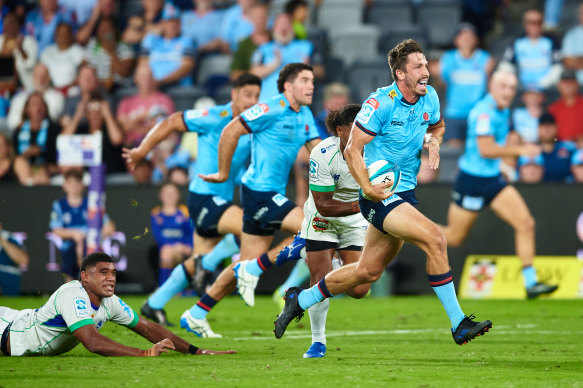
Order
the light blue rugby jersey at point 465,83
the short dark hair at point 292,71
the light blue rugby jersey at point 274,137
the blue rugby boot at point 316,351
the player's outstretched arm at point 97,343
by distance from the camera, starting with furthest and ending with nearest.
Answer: the light blue rugby jersey at point 465,83, the light blue rugby jersey at point 274,137, the short dark hair at point 292,71, the blue rugby boot at point 316,351, the player's outstretched arm at point 97,343

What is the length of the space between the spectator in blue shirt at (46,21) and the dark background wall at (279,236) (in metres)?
4.81

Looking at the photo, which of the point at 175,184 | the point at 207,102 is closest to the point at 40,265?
the point at 175,184

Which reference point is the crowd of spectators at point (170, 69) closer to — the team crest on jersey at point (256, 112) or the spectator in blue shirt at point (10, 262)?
the spectator in blue shirt at point (10, 262)

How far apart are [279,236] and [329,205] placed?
6634 millimetres

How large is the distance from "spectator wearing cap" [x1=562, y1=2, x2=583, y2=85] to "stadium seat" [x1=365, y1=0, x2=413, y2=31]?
297 centimetres

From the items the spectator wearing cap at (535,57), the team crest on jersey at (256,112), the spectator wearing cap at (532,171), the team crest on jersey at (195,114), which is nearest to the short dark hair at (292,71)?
the team crest on jersey at (256,112)

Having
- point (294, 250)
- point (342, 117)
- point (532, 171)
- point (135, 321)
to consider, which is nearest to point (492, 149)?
point (532, 171)

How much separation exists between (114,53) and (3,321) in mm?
11110

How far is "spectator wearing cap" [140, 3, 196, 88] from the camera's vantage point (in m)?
17.9

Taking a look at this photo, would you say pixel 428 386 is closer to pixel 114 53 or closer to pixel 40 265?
pixel 40 265

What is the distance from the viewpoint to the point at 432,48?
18.5 m

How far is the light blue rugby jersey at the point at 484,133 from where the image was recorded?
44.1ft

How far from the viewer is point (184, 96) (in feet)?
56.4

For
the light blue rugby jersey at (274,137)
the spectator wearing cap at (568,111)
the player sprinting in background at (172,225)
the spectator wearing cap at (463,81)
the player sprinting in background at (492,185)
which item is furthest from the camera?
the spectator wearing cap at (463,81)
